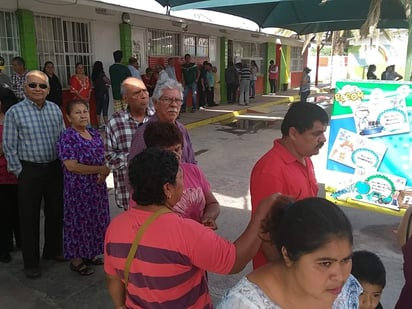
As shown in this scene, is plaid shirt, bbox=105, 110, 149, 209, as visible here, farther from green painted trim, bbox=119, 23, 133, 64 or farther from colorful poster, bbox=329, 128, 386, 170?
green painted trim, bbox=119, 23, 133, 64

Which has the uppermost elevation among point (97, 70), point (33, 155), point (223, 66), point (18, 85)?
point (223, 66)

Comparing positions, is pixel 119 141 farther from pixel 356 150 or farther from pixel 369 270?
pixel 356 150

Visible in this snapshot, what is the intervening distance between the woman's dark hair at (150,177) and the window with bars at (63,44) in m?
8.00

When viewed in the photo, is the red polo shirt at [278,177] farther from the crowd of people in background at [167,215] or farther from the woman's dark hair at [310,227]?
the woman's dark hair at [310,227]

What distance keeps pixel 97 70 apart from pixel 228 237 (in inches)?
253

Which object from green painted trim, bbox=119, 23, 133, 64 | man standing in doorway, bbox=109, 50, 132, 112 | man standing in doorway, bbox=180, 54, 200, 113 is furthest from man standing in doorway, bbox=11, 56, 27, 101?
man standing in doorway, bbox=180, 54, 200, 113

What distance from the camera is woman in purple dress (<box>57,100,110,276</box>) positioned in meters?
3.06

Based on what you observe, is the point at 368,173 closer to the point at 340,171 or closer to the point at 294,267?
the point at 340,171

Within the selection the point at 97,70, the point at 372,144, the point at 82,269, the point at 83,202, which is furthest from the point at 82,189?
the point at 97,70

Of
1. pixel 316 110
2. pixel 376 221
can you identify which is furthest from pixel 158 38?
pixel 316 110

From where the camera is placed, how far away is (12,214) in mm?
3684

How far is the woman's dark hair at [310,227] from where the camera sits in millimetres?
1090

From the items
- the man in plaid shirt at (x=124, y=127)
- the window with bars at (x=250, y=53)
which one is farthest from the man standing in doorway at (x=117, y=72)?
the window with bars at (x=250, y=53)

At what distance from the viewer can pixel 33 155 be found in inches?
124
